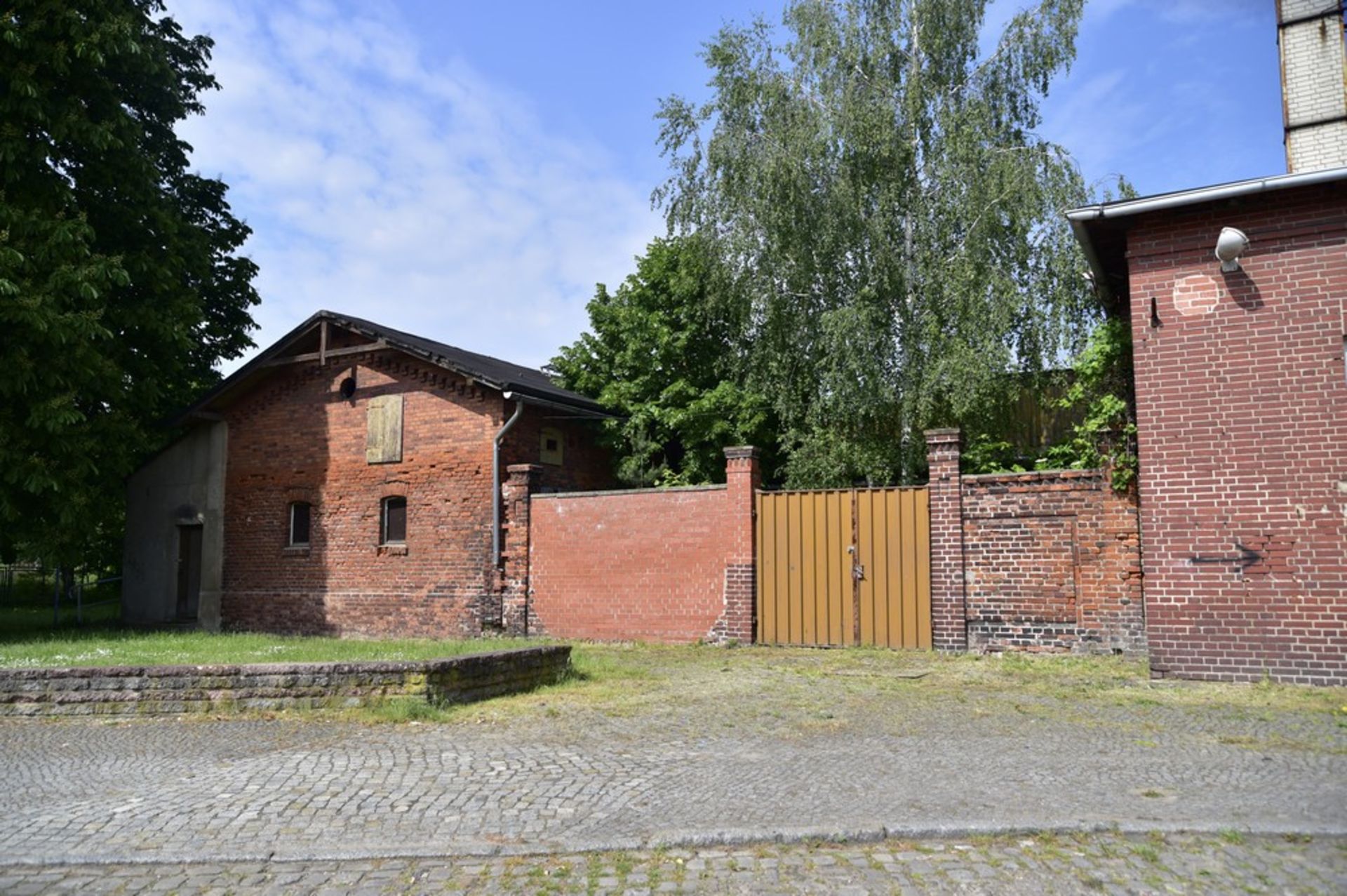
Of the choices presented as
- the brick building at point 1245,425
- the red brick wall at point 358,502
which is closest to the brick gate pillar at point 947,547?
the brick building at point 1245,425

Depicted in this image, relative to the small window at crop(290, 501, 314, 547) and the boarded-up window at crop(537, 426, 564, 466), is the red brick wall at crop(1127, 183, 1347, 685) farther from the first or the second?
the small window at crop(290, 501, 314, 547)

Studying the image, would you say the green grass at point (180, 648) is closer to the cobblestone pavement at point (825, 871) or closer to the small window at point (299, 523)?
the small window at point (299, 523)

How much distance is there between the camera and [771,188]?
1881 centimetres

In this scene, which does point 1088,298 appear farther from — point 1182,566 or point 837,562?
point 1182,566

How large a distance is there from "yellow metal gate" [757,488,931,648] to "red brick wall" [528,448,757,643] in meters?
0.39

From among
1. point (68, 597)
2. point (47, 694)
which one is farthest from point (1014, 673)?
point (68, 597)

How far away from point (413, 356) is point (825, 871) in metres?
15.4

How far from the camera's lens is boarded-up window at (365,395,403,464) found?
18516mm

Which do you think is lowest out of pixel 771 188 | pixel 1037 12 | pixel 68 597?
pixel 68 597

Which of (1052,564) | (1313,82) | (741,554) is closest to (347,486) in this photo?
(741,554)

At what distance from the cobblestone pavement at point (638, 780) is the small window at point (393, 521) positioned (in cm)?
1009

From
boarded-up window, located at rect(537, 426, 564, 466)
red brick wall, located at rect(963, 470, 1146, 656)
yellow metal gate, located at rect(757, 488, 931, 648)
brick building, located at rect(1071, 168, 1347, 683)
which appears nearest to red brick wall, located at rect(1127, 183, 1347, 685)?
brick building, located at rect(1071, 168, 1347, 683)

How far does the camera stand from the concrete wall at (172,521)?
20.3m

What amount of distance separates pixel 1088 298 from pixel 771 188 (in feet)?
20.1
